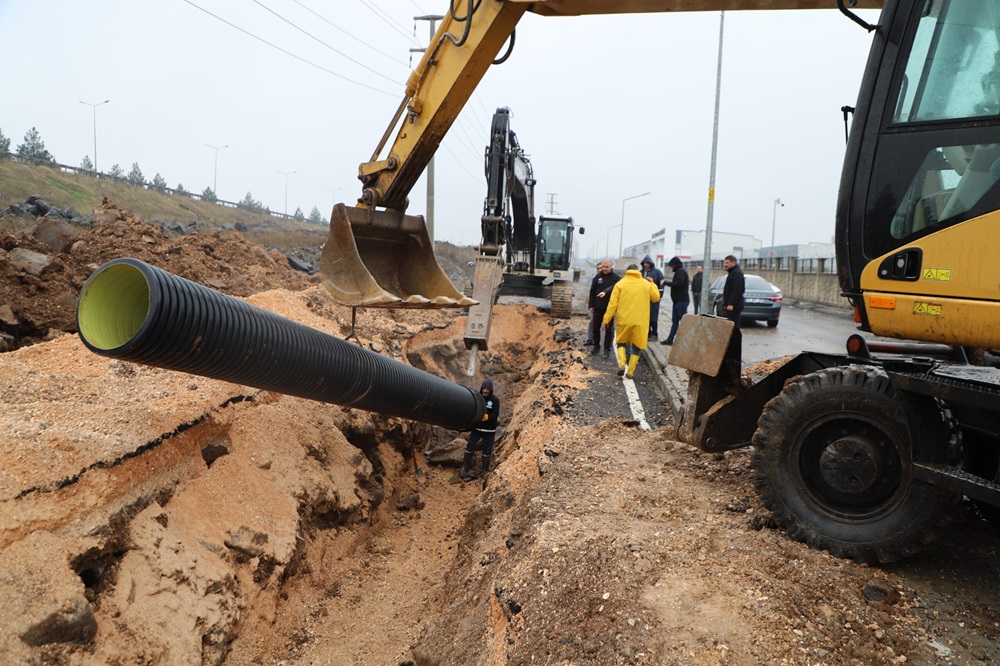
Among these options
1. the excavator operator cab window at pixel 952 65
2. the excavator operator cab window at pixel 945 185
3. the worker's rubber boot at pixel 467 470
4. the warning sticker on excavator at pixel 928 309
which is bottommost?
the worker's rubber boot at pixel 467 470

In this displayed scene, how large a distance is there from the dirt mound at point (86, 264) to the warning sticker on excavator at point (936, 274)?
8.11 meters

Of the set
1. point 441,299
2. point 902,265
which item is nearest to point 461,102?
point 441,299

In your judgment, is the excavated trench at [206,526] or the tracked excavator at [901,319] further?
the excavated trench at [206,526]

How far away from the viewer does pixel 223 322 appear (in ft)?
12.6

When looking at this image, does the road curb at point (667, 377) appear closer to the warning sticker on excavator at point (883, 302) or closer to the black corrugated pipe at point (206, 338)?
the warning sticker on excavator at point (883, 302)

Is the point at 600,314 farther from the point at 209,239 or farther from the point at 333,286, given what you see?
the point at 209,239

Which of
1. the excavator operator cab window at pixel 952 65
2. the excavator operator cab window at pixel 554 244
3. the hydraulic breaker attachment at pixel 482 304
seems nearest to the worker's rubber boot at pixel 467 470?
the hydraulic breaker attachment at pixel 482 304

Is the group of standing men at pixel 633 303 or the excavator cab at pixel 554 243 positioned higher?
the excavator cab at pixel 554 243

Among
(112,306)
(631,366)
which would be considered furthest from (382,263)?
(631,366)

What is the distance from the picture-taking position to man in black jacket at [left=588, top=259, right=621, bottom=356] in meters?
10.5

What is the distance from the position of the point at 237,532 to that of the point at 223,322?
203cm

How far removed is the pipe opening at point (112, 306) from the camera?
3752 millimetres

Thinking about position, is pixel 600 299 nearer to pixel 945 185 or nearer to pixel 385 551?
pixel 385 551

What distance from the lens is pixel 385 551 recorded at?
6500mm
